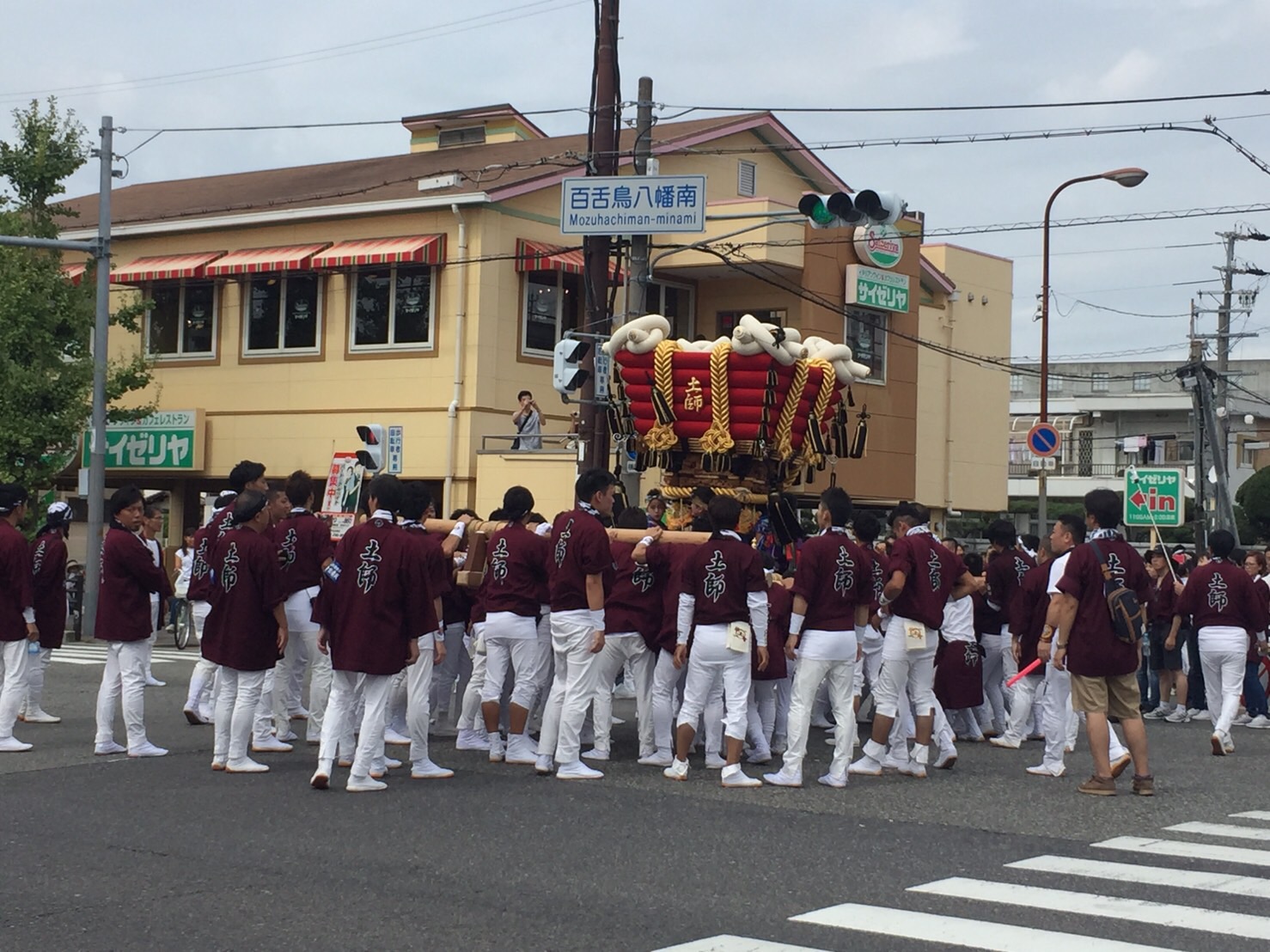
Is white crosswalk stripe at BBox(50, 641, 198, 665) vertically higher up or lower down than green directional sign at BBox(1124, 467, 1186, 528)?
lower down

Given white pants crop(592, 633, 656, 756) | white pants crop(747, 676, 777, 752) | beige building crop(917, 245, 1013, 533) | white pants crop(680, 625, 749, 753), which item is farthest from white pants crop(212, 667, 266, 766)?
beige building crop(917, 245, 1013, 533)

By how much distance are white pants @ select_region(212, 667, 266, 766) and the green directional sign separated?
1726 cm

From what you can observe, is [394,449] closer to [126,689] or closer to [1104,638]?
[126,689]

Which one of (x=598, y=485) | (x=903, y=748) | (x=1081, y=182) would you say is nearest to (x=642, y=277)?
(x=598, y=485)

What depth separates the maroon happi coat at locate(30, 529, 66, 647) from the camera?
1322 centimetres

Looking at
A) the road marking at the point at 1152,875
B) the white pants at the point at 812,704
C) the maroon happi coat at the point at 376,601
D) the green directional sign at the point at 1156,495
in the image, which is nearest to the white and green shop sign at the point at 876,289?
the green directional sign at the point at 1156,495

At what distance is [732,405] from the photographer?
48.5ft

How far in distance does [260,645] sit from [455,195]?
17.1 metres

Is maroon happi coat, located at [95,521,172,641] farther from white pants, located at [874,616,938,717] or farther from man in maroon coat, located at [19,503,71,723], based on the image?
white pants, located at [874,616,938,717]

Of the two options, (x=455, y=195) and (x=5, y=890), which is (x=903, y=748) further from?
(x=455, y=195)

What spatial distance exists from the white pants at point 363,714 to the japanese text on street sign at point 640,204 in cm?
828

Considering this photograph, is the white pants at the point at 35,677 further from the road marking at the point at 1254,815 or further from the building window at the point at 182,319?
the building window at the point at 182,319

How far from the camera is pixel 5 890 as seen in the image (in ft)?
23.6

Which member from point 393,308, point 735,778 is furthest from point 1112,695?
point 393,308
